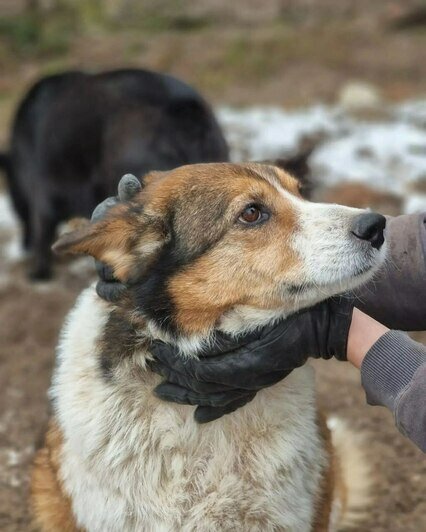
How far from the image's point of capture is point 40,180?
22.8 ft

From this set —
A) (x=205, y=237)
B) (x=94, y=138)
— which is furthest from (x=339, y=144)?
(x=205, y=237)

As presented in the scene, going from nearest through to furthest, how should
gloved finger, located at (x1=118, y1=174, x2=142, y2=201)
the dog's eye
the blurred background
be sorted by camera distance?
the dog's eye, gloved finger, located at (x1=118, y1=174, x2=142, y2=201), the blurred background

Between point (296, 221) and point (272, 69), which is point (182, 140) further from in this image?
point (272, 69)

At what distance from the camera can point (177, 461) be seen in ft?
10.3

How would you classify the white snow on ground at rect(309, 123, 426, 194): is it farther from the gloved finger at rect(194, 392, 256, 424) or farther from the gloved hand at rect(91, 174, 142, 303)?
the gloved finger at rect(194, 392, 256, 424)

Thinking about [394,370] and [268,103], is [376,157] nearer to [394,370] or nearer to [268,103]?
[268,103]

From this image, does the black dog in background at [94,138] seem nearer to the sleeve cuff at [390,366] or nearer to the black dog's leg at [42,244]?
the black dog's leg at [42,244]

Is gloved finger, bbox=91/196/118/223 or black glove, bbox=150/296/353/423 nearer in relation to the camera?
black glove, bbox=150/296/353/423

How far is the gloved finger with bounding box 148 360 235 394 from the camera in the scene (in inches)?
120

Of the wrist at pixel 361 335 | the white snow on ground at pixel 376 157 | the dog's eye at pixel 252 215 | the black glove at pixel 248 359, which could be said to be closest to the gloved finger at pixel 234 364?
the black glove at pixel 248 359

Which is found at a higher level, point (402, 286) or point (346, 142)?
point (402, 286)

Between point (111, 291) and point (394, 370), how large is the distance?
1.20m

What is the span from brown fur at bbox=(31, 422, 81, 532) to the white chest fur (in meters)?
0.13

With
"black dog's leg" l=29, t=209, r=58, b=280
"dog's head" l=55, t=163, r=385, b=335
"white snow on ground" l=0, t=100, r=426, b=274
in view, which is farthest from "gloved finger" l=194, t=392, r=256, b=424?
"white snow on ground" l=0, t=100, r=426, b=274
